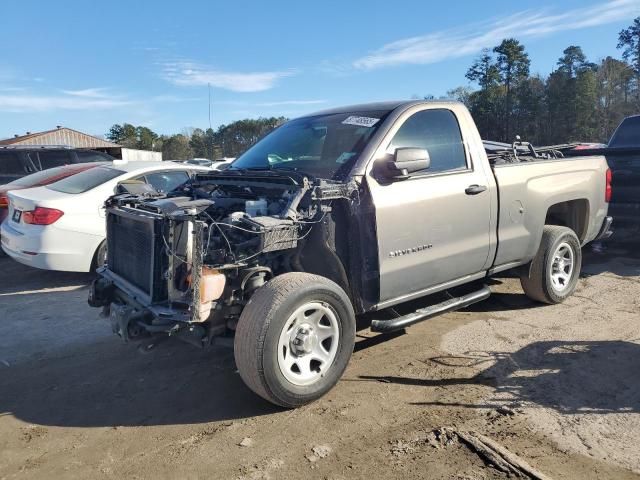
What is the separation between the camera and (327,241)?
3803mm

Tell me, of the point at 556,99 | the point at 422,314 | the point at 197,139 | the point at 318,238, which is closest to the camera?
the point at 318,238

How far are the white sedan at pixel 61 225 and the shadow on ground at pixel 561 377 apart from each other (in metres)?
4.32

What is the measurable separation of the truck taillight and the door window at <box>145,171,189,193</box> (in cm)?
140

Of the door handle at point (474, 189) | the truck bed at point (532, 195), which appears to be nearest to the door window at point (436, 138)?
the door handle at point (474, 189)

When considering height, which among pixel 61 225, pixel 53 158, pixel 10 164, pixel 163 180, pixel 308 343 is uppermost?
pixel 53 158

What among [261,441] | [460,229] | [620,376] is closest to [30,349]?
[261,441]

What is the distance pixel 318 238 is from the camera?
3.81 meters

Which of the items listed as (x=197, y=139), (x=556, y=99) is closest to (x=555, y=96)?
(x=556, y=99)

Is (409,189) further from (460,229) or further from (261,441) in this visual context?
(261,441)

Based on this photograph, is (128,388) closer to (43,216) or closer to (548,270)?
(43,216)

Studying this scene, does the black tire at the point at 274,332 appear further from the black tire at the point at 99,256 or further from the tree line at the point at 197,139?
the tree line at the point at 197,139

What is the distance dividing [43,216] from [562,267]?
604 cm

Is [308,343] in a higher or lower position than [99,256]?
lower

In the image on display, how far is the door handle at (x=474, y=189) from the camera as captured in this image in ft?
14.8
